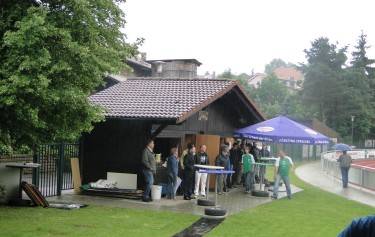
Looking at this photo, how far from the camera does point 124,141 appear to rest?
16.3 metres

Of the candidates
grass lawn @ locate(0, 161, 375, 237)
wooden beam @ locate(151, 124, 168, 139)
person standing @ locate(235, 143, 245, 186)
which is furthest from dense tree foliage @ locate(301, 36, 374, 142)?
wooden beam @ locate(151, 124, 168, 139)

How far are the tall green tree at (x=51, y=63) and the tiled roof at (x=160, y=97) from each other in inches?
149

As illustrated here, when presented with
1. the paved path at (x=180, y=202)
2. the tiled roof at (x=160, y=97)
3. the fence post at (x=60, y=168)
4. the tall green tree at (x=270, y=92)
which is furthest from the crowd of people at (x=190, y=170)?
the tall green tree at (x=270, y=92)

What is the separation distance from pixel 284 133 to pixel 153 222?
294 inches

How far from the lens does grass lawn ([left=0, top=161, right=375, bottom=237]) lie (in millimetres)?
10102

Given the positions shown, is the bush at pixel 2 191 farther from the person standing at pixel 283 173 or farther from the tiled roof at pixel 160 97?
the person standing at pixel 283 173

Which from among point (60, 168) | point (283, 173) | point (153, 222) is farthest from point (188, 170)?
point (153, 222)

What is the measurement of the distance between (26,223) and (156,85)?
395 inches

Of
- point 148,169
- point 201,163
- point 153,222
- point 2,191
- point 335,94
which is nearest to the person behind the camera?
point 153,222

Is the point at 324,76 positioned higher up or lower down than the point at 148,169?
higher up

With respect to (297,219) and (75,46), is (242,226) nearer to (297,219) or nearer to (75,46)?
(297,219)

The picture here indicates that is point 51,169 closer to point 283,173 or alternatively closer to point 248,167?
point 248,167

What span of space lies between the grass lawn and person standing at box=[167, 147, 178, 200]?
111 inches

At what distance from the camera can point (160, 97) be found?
17484 millimetres
